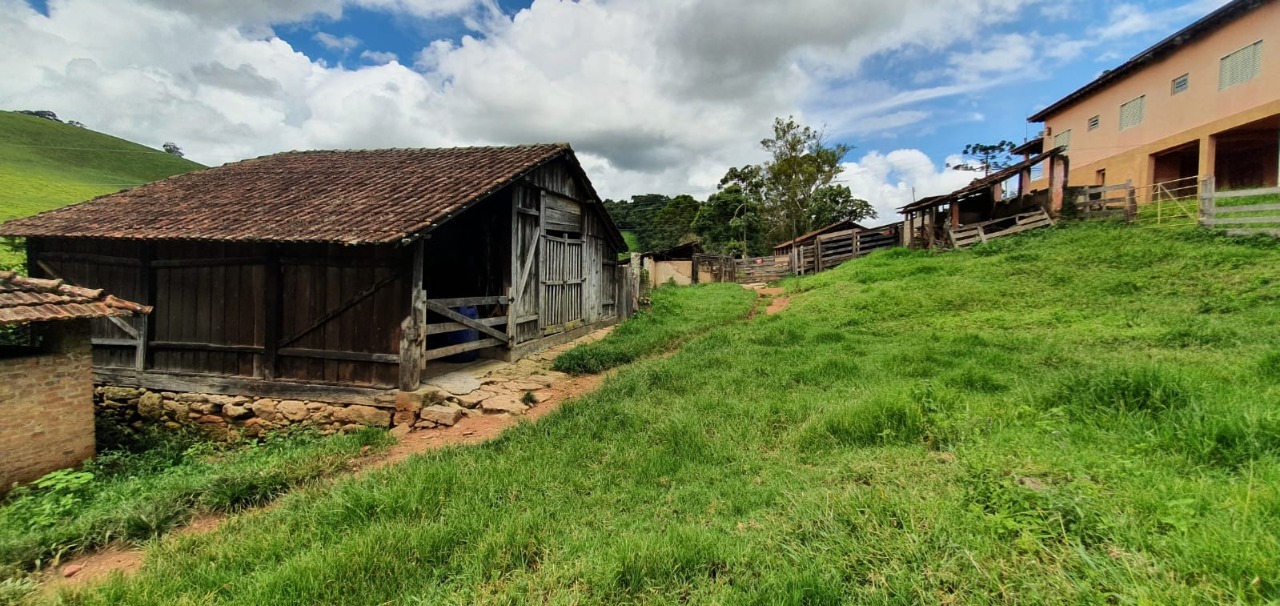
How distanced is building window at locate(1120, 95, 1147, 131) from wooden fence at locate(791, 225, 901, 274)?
31.7 feet

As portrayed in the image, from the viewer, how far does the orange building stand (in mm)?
15812

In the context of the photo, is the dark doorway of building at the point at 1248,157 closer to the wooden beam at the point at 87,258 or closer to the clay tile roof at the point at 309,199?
the clay tile roof at the point at 309,199

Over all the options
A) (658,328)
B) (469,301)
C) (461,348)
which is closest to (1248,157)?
(658,328)

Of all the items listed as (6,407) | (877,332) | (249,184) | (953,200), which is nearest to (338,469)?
(6,407)

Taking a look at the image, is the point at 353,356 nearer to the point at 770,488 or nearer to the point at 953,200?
the point at 770,488

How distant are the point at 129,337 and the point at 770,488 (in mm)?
10944

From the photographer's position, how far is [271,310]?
7801 millimetres

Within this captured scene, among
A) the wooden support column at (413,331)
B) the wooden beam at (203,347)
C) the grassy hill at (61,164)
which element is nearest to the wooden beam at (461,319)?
the wooden support column at (413,331)

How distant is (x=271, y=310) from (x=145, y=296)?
2715 mm

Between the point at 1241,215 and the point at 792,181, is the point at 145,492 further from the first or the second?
the point at 792,181

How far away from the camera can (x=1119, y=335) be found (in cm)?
747

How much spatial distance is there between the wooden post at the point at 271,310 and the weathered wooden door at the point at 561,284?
4.53 meters

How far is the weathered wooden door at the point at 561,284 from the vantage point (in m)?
11.0

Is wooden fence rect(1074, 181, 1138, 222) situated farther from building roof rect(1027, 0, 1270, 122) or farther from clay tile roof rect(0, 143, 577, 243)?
clay tile roof rect(0, 143, 577, 243)
